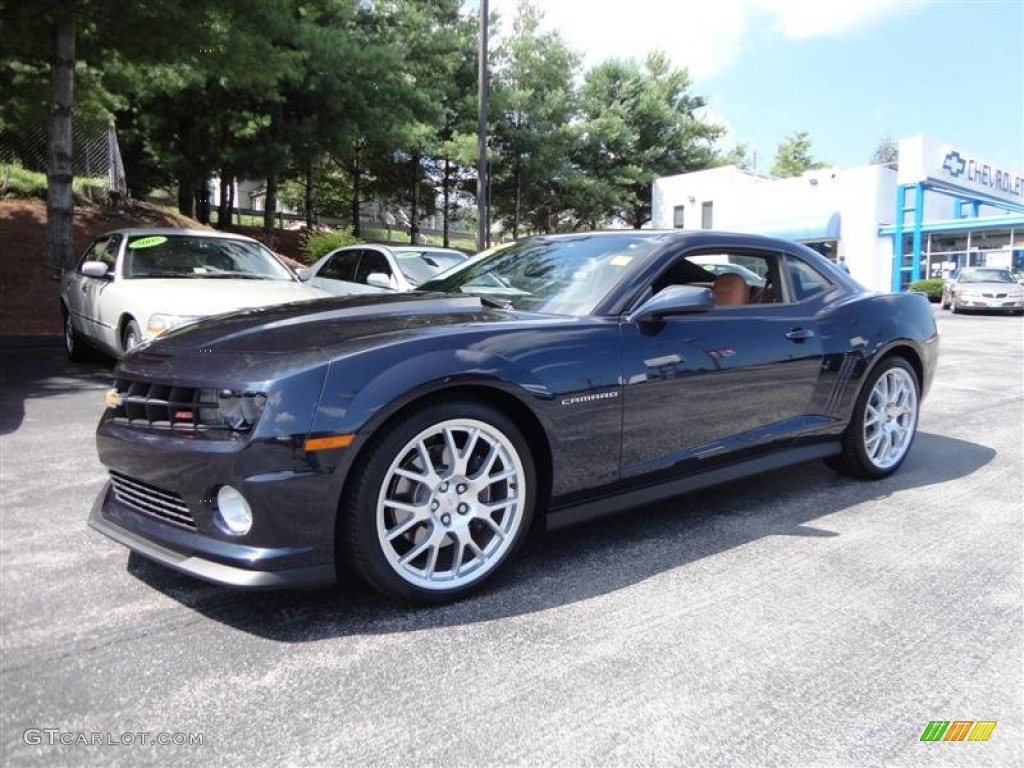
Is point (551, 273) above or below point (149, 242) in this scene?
below

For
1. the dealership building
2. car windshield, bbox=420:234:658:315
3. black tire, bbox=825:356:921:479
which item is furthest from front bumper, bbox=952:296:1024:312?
car windshield, bbox=420:234:658:315

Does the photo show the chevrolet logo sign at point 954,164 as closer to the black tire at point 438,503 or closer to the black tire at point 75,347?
the black tire at point 75,347

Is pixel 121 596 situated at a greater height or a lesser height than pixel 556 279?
lesser

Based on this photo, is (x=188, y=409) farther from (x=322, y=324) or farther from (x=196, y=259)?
(x=196, y=259)

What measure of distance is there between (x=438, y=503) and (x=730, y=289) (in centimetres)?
217

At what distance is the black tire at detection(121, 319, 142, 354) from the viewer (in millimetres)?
6190

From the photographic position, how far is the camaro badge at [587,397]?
115 inches

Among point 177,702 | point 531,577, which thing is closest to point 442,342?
point 531,577

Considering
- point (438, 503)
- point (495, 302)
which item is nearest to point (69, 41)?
point (495, 302)

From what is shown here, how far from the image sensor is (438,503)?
2.67m

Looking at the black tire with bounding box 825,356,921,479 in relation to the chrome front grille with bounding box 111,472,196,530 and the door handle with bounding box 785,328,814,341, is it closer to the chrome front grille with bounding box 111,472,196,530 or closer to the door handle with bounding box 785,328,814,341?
the door handle with bounding box 785,328,814,341

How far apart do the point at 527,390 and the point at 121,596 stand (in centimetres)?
161

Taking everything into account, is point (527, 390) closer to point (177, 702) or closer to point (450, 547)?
point (450, 547)

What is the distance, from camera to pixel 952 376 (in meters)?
8.78
